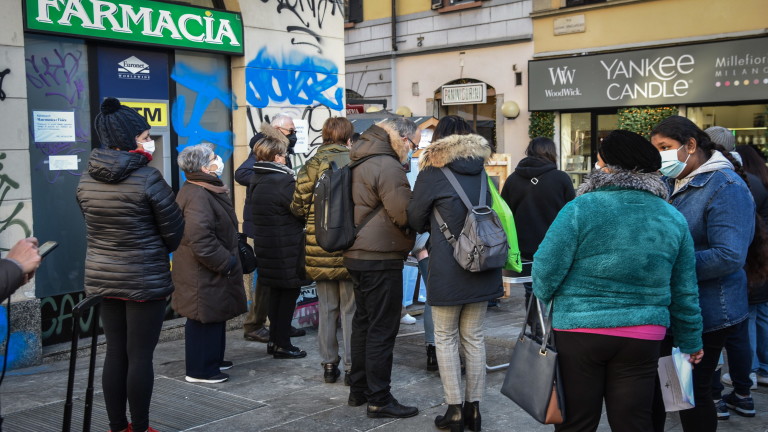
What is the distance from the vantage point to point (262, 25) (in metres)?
8.09

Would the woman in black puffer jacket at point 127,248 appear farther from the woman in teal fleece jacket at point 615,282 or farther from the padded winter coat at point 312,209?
the woman in teal fleece jacket at point 615,282

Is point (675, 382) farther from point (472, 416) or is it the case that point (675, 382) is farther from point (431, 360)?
point (431, 360)

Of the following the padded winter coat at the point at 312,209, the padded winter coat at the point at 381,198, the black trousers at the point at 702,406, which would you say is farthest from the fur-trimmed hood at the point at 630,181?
the padded winter coat at the point at 312,209

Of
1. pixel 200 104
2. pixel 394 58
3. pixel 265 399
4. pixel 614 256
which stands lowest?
pixel 265 399

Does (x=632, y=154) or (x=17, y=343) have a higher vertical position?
(x=632, y=154)

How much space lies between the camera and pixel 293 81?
8359mm

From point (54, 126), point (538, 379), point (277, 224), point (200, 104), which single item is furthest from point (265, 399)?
point (200, 104)

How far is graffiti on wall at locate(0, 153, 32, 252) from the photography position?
6156 mm

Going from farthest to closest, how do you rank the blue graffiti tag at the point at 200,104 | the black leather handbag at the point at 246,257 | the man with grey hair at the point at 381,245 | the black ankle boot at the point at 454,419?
the blue graffiti tag at the point at 200,104 → the black leather handbag at the point at 246,257 → the man with grey hair at the point at 381,245 → the black ankle boot at the point at 454,419

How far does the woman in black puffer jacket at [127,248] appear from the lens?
433cm

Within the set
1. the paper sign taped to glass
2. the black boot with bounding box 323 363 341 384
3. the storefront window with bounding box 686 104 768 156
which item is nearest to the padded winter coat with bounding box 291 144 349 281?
the black boot with bounding box 323 363 341 384

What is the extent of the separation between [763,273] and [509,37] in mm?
13634

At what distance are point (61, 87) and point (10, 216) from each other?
4.04 ft

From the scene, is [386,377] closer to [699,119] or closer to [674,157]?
[674,157]
